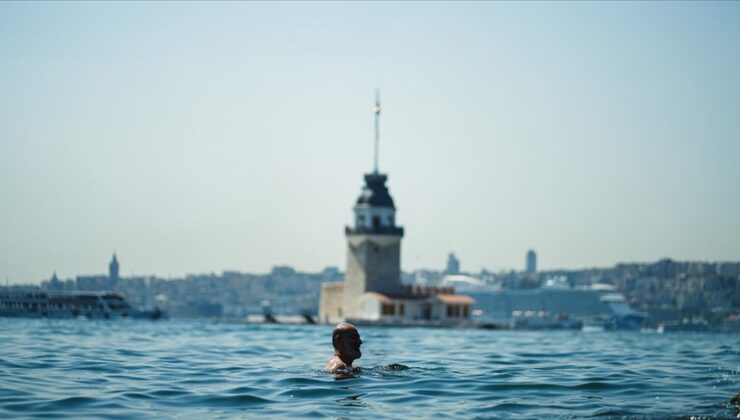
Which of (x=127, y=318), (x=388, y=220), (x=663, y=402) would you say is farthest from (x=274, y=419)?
(x=127, y=318)

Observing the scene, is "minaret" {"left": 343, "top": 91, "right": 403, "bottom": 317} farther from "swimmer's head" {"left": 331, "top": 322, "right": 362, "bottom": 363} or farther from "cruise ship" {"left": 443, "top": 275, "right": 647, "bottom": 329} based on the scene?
"swimmer's head" {"left": 331, "top": 322, "right": 362, "bottom": 363}

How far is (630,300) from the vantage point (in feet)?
627

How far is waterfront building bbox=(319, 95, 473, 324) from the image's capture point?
96.1 meters

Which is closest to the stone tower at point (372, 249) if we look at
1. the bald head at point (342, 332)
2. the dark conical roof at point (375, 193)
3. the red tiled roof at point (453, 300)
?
the dark conical roof at point (375, 193)

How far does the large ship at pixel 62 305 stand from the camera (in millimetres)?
93312

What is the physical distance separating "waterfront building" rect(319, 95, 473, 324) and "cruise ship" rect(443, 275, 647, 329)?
5394 centimetres

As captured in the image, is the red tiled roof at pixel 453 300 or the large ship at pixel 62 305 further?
the red tiled roof at pixel 453 300

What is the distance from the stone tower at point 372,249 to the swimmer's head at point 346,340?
80019 millimetres

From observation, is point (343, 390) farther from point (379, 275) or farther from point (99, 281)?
point (99, 281)

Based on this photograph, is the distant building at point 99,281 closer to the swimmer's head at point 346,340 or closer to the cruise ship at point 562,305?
the cruise ship at point 562,305

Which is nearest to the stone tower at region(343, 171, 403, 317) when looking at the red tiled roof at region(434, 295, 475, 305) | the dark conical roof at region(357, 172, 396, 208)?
the dark conical roof at region(357, 172, 396, 208)

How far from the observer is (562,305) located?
607 feet

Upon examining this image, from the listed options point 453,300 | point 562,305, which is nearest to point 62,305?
point 453,300

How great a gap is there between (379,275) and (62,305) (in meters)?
25.6
